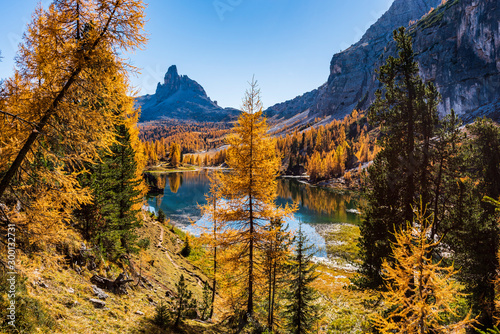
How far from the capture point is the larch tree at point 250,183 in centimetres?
1180

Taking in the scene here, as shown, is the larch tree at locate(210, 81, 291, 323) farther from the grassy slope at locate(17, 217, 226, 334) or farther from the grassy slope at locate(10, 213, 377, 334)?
the grassy slope at locate(17, 217, 226, 334)

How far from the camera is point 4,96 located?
500cm

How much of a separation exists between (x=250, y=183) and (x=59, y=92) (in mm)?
8518

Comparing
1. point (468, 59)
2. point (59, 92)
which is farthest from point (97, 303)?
point (468, 59)

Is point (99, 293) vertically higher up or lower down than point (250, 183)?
lower down

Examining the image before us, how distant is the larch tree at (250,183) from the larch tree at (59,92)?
690cm

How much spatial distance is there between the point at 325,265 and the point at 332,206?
1225 inches

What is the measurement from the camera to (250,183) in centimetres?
1179

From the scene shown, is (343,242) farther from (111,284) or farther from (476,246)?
(111,284)

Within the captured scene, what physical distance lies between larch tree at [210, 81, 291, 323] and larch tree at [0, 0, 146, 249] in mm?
6902

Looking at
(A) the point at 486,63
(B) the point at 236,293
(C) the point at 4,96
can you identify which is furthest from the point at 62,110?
(A) the point at 486,63

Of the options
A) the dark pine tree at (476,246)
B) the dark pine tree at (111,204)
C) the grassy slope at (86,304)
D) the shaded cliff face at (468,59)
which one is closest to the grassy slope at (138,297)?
the grassy slope at (86,304)

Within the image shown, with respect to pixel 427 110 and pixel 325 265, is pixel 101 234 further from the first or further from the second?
pixel 325 265

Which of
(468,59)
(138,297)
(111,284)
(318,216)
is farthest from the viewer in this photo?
(468,59)
